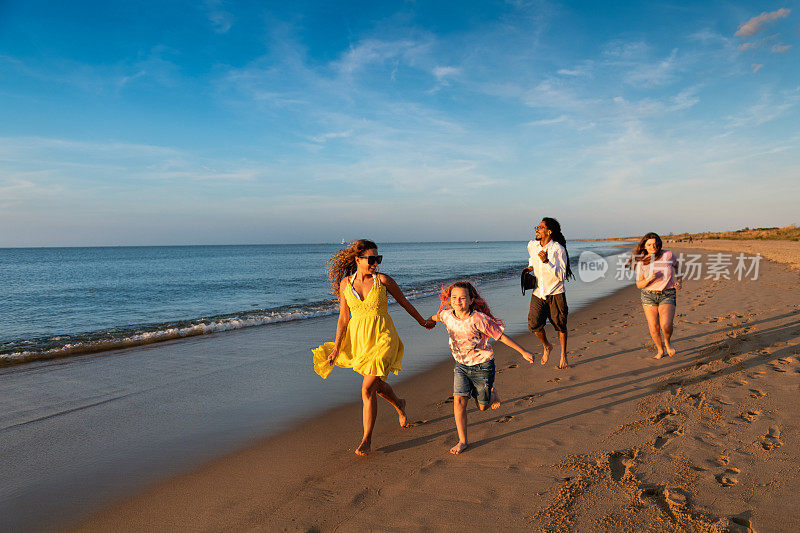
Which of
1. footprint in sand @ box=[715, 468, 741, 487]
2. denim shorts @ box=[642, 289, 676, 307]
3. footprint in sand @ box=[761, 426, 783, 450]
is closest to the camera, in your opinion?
footprint in sand @ box=[715, 468, 741, 487]

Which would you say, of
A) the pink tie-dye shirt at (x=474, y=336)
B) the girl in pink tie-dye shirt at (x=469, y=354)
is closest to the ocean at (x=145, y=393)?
the girl in pink tie-dye shirt at (x=469, y=354)

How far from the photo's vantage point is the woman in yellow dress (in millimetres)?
3723

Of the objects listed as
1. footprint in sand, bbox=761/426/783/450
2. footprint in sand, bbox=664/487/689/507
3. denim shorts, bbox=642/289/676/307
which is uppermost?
denim shorts, bbox=642/289/676/307

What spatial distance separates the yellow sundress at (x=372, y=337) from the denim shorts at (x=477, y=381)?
561 millimetres

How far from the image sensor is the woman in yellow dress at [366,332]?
372 cm

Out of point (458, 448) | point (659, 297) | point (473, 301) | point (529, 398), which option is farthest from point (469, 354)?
point (659, 297)

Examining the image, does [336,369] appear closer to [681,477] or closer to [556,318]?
[556,318]

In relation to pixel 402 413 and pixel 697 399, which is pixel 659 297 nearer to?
pixel 697 399

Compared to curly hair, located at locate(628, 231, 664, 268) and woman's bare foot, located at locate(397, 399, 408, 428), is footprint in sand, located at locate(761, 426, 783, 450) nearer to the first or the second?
woman's bare foot, located at locate(397, 399, 408, 428)

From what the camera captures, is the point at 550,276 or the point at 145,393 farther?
the point at 550,276

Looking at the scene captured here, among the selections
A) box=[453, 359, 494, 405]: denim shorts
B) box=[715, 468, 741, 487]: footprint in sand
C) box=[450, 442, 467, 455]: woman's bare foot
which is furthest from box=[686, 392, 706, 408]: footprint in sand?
box=[450, 442, 467, 455]: woman's bare foot

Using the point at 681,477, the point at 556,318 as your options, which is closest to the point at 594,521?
the point at 681,477

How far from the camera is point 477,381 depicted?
3.72 metres

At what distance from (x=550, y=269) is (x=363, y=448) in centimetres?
366
